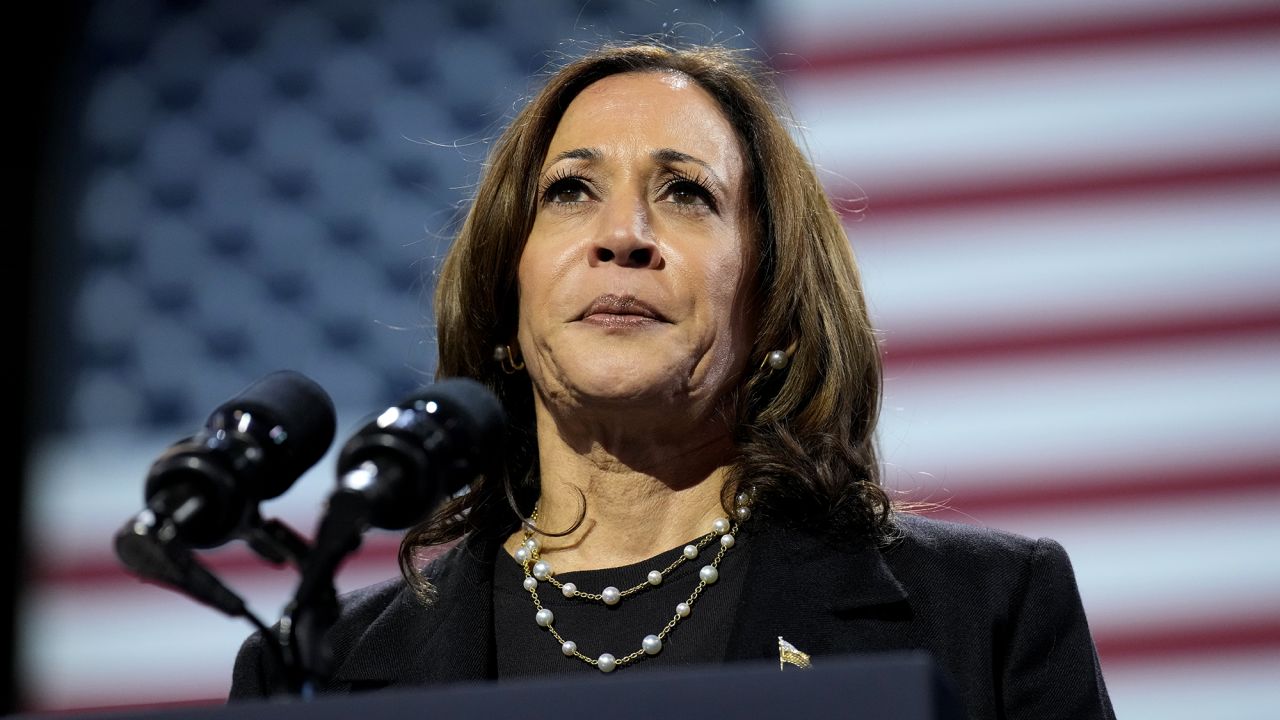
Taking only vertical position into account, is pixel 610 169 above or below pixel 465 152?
below

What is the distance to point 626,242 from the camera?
5.15 ft

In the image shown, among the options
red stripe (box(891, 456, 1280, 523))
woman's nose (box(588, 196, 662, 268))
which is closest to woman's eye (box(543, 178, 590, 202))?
woman's nose (box(588, 196, 662, 268))

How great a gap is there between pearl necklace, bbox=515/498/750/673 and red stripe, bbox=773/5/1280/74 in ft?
4.92

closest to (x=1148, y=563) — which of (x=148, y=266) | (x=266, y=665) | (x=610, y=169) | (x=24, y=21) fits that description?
(x=610, y=169)

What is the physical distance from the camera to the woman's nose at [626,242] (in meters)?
1.57

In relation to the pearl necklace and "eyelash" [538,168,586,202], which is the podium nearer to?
the pearl necklace

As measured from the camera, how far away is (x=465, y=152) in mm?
3188

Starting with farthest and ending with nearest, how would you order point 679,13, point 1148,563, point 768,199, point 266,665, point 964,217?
point 679,13 → point 964,217 → point 1148,563 → point 768,199 → point 266,665

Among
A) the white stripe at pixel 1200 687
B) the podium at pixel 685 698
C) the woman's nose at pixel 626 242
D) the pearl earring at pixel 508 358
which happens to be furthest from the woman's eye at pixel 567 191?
the white stripe at pixel 1200 687

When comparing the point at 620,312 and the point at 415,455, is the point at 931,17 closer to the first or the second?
the point at 620,312

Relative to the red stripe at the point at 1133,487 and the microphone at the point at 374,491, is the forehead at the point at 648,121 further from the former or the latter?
the red stripe at the point at 1133,487

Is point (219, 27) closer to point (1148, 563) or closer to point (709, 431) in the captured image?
point (709, 431)

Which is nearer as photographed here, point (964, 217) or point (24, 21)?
point (964, 217)

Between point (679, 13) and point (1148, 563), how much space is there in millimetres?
1519
